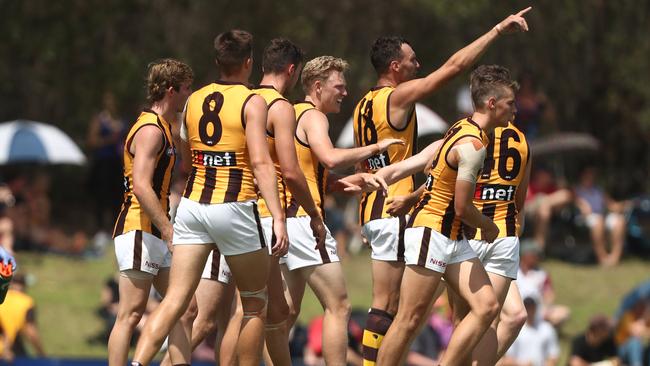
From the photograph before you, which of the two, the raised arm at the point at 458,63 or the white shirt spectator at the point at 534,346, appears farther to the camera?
the white shirt spectator at the point at 534,346

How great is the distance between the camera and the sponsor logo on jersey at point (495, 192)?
9969 mm

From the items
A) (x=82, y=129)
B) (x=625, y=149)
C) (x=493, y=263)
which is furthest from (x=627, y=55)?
(x=493, y=263)

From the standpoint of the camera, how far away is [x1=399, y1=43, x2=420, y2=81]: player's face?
32.6 ft

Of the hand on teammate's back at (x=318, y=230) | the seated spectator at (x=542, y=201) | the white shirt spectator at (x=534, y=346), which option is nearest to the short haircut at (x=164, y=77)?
the hand on teammate's back at (x=318, y=230)

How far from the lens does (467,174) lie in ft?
29.2

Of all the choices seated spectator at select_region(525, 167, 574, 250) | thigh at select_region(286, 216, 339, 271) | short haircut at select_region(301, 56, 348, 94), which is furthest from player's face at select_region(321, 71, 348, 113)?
seated spectator at select_region(525, 167, 574, 250)

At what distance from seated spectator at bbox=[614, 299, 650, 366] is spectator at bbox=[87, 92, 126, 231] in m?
8.01

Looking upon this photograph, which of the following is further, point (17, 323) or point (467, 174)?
point (17, 323)

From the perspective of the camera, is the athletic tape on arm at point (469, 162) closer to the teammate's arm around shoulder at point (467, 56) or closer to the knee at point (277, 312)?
the teammate's arm around shoulder at point (467, 56)

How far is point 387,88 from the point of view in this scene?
32.3 ft

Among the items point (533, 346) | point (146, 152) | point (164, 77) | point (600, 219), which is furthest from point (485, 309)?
point (600, 219)

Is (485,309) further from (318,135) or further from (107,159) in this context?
(107,159)

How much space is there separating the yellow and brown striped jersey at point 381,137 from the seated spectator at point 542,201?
450 inches

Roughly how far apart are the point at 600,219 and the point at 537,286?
4.69 m
